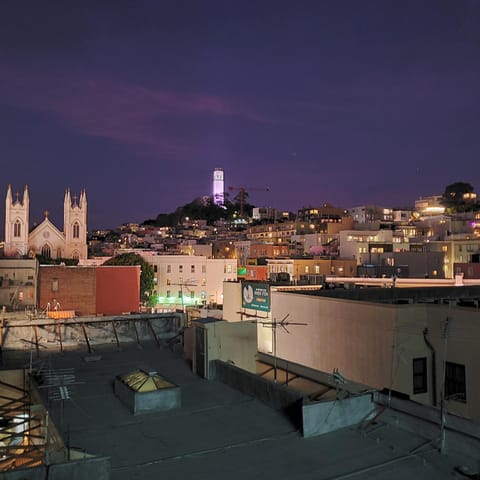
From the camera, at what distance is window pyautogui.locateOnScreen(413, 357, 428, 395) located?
54.7 feet

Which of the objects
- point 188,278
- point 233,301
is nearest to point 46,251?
point 188,278

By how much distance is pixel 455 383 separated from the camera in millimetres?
15719

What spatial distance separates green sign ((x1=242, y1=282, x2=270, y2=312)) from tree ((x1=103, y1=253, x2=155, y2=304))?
3169 cm

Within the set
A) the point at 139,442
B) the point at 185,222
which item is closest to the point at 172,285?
the point at 139,442

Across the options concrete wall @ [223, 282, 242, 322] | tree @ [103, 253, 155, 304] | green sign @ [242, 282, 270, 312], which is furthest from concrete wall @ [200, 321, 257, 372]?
tree @ [103, 253, 155, 304]

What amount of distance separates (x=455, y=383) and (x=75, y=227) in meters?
74.3

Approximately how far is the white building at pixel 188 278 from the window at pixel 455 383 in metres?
46.5

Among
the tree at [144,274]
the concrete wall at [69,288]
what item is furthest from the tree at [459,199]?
the concrete wall at [69,288]

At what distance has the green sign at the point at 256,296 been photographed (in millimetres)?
25159

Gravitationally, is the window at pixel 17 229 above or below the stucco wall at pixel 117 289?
above

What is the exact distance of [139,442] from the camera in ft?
24.3

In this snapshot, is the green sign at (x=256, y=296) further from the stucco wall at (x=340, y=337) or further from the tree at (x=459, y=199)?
the tree at (x=459, y=199)

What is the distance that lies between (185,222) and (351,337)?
581 feet

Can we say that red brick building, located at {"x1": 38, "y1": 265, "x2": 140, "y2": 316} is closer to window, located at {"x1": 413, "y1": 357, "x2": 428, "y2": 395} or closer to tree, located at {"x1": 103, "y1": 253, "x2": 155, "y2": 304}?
tree, located at {"x1": 103, "y1": 253, "x2": 155, "y2": 304}
